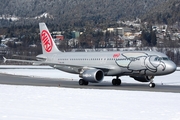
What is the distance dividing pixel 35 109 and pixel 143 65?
60.0ft

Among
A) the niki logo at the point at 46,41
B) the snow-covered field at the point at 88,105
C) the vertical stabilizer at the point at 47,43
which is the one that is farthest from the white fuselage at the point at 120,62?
the snow-covered field at the point at 88,105

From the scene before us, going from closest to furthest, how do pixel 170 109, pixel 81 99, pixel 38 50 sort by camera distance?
pixel 170 109 → pixel 81 99 → pixel 38 50

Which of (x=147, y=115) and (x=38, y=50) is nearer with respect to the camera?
(x=147, y=115)

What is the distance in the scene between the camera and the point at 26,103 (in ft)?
95.0

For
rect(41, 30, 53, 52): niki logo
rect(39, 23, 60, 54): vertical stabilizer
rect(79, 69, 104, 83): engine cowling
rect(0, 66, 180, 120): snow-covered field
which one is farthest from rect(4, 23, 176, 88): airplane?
rect(0, 66, 180, 120): snow-covered field

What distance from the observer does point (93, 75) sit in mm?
44406

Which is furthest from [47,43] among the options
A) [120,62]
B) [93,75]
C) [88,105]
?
[88,105]

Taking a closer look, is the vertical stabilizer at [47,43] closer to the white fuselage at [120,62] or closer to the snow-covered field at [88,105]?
the white fuselage at [120,62]

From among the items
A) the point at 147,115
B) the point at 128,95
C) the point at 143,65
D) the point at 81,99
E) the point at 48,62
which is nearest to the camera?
the point at 147,115

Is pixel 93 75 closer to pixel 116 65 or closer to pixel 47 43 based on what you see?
pixel 116 65

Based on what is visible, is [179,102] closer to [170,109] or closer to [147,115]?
[170,109]

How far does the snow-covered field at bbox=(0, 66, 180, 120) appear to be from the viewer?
2383cm

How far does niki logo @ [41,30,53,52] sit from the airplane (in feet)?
6.46

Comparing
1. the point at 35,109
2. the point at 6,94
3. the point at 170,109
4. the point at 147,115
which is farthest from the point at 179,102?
the point at 6,94
